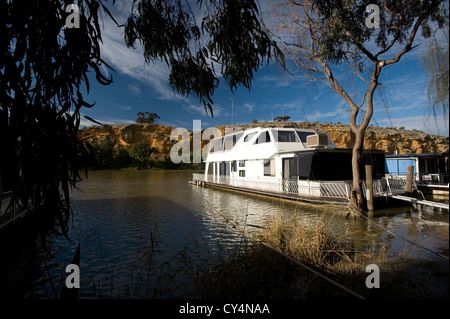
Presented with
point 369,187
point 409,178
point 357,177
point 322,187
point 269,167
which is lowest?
point 322,187

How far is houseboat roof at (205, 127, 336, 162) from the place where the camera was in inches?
644

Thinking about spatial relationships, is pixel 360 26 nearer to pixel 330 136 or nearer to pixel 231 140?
pixel 231 140

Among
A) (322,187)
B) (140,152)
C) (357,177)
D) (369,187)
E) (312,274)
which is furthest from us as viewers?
(140,152)

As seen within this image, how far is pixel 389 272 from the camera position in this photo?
4941mm

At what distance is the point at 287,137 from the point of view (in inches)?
682

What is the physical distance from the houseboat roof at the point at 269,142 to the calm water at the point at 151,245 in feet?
13.4

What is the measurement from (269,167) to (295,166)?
2701mm

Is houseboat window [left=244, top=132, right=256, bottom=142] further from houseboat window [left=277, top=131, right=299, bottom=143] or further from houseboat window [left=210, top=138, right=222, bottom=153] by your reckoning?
houseboat window [left=210, top=138, right=222, bottom=153]

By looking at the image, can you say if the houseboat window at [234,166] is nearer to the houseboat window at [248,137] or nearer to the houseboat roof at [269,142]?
the houseboat roof at [269,142]

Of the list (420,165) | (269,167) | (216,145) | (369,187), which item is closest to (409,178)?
(369,187)

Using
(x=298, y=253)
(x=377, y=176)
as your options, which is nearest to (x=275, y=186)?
(x=377, y=176)

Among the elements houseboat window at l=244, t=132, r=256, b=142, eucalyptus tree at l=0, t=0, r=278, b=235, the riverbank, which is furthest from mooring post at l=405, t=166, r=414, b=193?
eucalyptus tree at l=0, t=0, r=278, b=235

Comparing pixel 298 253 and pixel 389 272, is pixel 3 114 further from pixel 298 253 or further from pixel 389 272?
pixel 389 272
